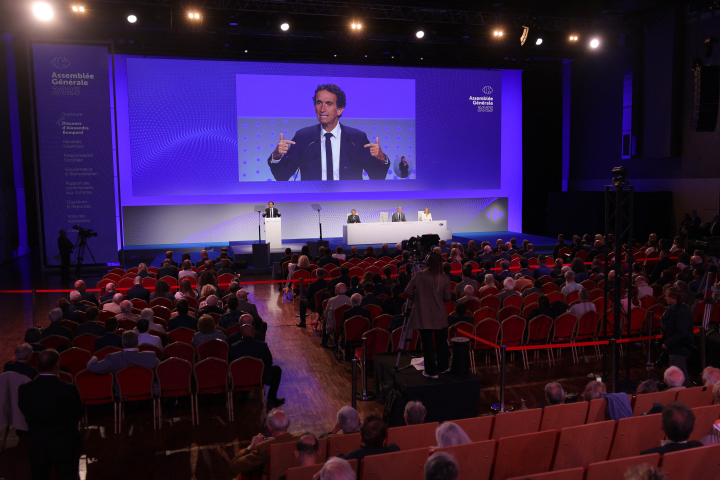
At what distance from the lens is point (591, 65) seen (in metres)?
20.3

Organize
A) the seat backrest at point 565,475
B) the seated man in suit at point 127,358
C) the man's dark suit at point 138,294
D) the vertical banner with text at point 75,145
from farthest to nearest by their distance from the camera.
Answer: the vertical banner with text at point 75,145 < the man's dark suit at point 138,294 < the seated man in suit at point 127,358 < the seat backrest at point 565,475

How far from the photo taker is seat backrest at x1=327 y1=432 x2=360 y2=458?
372cm

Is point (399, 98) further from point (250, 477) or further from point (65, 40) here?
point (250, 477)

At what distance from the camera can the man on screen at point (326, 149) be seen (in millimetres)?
18406

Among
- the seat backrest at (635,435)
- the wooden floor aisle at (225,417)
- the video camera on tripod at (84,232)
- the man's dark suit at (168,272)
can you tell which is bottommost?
the wooden floor aisle at (225,417)

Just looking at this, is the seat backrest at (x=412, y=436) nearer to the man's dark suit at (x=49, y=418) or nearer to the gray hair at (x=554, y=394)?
the gray hair at (x=554, y=394)

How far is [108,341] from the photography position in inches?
253

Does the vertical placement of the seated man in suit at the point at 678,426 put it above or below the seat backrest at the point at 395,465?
above

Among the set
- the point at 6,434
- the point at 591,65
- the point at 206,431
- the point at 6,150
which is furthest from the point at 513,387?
the point at 6,150

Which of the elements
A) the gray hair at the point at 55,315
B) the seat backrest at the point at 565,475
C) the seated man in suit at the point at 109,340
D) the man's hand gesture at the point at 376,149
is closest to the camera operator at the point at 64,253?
the gray hair at the point at 55,315

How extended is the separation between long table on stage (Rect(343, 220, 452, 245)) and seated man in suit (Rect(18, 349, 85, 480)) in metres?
13.5

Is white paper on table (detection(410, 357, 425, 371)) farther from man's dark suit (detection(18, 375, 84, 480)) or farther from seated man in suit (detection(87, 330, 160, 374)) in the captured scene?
man's dark suit (detection(18, 375, 84, 480))

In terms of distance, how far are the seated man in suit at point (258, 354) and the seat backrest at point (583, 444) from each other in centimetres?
360

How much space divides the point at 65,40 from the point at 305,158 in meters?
7.64
